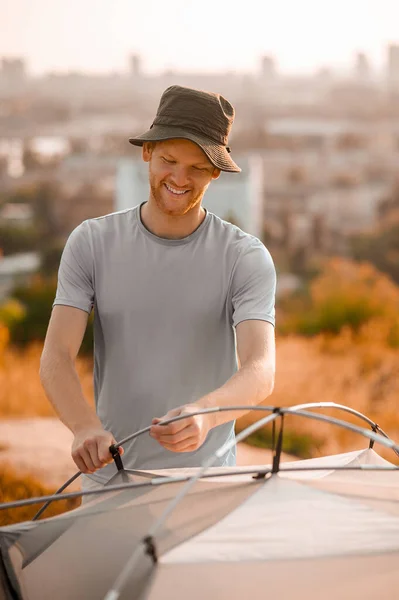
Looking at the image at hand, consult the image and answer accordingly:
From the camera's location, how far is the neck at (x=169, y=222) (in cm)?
160

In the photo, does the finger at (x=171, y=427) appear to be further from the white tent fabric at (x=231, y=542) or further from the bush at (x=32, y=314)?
the bush at (x=32, y=314)

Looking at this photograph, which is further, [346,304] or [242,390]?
[346,304]

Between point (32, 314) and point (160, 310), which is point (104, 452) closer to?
point (160, 310)

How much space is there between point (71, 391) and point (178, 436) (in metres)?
0.29

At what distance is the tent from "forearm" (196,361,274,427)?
13 cm

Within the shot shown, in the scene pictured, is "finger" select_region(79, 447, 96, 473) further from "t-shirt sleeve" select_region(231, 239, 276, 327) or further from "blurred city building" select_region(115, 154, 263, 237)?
"blurred city building" select_region(115, 154, 263, 237)

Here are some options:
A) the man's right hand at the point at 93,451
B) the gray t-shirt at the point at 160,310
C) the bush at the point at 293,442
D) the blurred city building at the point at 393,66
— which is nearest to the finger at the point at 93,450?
the man's right hand at the point at 93,451

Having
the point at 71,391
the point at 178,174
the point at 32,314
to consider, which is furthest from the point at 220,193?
the point at 71,391

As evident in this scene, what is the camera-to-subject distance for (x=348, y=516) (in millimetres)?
1133

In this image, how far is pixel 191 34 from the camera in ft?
29.8

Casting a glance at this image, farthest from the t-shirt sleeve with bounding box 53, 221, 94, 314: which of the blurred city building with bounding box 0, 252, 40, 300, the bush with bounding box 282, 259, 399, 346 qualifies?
the blurred city building with bounding box 0, 252, 40, 300

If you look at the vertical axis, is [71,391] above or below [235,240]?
below

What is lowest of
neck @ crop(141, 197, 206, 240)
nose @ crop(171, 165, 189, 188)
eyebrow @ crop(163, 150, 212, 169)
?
neck @ crop(141, 197, 206, 240)

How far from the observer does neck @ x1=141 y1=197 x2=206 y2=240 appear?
160 cm
